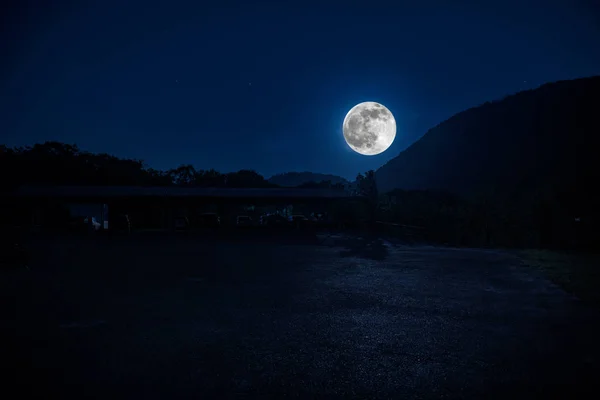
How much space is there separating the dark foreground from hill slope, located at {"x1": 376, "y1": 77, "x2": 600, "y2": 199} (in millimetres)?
52954

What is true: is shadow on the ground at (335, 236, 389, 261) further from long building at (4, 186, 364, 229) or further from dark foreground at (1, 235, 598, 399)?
long building at (4, 186, 364, 229)

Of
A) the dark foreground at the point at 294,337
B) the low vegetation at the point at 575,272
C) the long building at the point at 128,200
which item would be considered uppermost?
the long building at the point at 128,200

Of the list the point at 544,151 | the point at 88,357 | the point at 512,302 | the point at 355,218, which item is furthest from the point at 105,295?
the point at 544,151

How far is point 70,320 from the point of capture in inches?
255

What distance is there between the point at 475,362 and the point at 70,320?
5949mm

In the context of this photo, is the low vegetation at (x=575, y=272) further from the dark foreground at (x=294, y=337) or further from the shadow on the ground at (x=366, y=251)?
the shadow on the ground at (x=366, y=251)

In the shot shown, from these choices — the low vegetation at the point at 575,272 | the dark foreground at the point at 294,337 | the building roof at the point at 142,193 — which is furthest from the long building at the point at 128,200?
the dark foreground at the point at 294,337

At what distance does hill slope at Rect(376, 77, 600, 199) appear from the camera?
65062mm

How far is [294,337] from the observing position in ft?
18.3

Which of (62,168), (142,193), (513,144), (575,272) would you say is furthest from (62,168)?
(513,144)

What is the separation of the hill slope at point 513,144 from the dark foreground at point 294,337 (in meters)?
53.0

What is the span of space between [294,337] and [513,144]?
84.1 meters

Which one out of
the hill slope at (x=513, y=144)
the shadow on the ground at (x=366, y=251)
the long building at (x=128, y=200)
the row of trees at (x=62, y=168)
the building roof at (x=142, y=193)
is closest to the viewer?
the shadow on the ground at (x=366, y=251)

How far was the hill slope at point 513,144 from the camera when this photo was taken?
65062 millimetres
